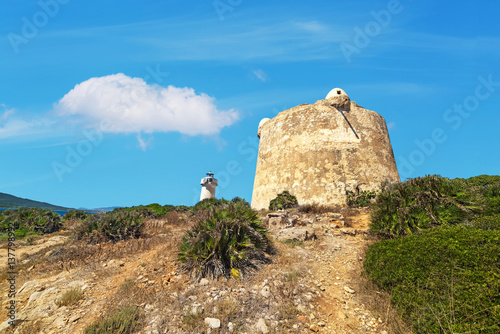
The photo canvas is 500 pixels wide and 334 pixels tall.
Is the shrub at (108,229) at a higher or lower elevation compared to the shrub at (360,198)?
lower

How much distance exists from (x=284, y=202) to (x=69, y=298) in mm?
12392

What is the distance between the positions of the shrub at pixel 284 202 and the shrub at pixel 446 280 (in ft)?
35.5

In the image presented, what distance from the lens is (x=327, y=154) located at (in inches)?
651

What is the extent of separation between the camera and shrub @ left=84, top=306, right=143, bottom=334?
13.5 ft

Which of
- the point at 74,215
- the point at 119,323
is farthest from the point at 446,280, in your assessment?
the point at 74,215

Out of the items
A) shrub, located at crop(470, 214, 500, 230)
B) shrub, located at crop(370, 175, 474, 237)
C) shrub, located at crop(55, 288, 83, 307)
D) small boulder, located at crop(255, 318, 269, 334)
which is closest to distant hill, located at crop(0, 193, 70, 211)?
shrub, located at crop(55, 288, 83, 307)

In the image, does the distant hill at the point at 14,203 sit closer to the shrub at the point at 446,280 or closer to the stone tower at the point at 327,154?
the stone tower at the point at 327,154

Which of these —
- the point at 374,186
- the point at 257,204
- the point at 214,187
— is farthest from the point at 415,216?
the point at 214,187

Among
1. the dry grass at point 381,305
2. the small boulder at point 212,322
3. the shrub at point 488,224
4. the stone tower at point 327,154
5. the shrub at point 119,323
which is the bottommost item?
the shrub at point 119,323

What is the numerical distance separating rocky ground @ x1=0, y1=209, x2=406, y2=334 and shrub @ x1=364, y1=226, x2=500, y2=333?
0.53 metres

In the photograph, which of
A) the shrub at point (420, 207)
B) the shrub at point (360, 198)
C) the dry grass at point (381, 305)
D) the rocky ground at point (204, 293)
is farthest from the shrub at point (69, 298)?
the shrub at point (360, 198)

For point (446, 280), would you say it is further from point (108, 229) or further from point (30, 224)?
point (30, 224)

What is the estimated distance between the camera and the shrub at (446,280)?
11.2 feet

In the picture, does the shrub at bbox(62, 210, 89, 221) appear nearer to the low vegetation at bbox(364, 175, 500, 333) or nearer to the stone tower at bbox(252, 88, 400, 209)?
the stone tower at bbox(252, 88, 400, 209)
